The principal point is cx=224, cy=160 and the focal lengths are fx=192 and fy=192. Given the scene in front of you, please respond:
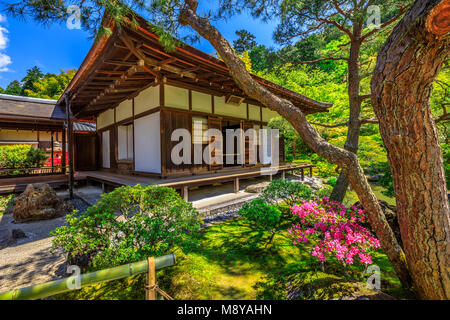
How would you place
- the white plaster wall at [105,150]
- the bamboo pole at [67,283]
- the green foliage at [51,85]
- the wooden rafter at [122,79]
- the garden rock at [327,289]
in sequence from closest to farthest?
the bamboo pole at [67,283]
the garden rock at [327,289]
the wooden rafter at [122,79]
the white plaster wall at [105,150]
the green foliage at [51,85]

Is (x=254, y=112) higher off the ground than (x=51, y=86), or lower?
lower

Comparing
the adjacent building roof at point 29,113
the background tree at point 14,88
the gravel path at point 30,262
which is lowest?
the gravel path at point 30,262

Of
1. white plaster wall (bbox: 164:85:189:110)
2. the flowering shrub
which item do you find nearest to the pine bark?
the flowering shrub

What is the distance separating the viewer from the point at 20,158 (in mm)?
8164

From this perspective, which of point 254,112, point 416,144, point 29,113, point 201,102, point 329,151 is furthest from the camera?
point 254,112

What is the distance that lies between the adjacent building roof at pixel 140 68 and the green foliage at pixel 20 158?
3822 mm

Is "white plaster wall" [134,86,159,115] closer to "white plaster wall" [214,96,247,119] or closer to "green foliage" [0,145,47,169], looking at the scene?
"white plaster wall" [214,96,247,119]

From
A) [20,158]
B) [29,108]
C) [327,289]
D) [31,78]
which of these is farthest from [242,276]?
[31,78]

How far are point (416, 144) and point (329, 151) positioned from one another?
2.21ft

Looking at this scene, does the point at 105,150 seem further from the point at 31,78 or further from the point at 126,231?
the point at 31,78

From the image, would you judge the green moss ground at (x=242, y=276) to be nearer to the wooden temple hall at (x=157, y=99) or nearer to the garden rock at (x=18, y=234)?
the wooden temple hall at (x=157, y=99)

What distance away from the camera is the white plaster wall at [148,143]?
5824 millimetres

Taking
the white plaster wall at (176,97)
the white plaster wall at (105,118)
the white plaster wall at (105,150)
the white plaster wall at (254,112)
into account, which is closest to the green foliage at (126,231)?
the white plaster wall at (176,97)

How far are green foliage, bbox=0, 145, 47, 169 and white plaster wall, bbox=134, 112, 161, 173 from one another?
→ 217 inches
